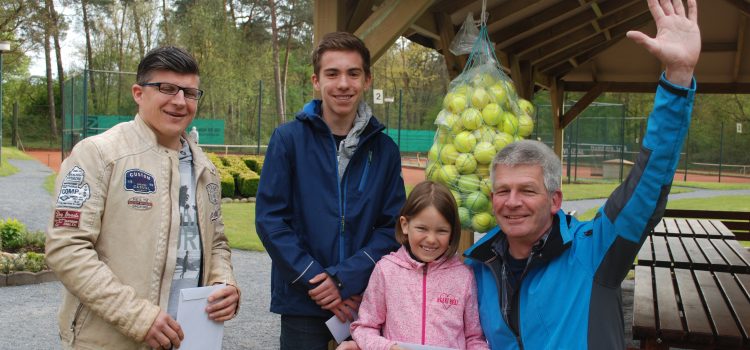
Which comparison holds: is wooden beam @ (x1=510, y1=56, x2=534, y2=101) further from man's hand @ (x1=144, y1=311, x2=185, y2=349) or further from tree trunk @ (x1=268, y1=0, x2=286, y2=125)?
tree trunk @ (x1=268, y1=0, x2=286, y2=125)

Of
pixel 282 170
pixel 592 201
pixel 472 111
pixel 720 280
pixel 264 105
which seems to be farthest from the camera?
pixel 264 105

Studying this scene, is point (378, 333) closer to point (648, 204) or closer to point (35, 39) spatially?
point (648, 204)

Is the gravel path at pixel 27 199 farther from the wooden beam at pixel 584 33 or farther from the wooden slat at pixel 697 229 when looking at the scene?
the wooden slat at pixel 697 229

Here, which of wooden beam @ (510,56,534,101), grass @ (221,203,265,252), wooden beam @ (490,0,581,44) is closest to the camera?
wooden beam @ (490,0,581,44)

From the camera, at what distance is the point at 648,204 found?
6.34ft

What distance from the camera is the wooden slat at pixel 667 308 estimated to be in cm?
316

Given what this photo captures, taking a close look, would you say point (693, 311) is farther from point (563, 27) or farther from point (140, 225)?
point (563, 27)

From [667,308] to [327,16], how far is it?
2365 millimetres

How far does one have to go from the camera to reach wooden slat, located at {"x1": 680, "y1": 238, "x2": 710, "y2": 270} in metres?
4.89

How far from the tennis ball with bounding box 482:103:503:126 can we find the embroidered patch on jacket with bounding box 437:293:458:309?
1061mm

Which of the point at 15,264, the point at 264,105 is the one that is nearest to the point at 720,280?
the point at 15,264

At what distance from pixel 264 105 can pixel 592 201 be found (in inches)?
1140

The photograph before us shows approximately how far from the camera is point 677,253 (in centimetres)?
551

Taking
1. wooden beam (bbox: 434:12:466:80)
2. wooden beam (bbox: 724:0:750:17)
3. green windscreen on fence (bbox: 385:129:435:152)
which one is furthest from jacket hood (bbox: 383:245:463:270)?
green windscreen on fence (bbox: 385:129:435:152)
